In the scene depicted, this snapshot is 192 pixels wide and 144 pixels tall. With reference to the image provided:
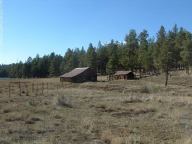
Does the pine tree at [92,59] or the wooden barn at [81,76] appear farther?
the pine tree at [92,59]

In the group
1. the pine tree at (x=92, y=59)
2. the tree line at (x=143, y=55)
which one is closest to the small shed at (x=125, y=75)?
the tree line at (x=143, y=55)

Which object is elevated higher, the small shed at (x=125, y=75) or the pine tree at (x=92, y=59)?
the pine tree at (x=92, y=59)

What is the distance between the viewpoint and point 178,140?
15430 mm

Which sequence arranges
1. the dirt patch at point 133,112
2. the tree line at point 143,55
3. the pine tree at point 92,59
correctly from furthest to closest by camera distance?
the pine tree at point 92,59, the tree line at point 143,55, the dirt patch at point 133,112

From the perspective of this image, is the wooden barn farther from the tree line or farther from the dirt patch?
the dirt patch

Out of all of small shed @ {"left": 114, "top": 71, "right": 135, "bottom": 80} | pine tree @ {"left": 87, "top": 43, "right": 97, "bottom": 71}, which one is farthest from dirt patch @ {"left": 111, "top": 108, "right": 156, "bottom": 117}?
pine tree @ {"left": 87, "top": 43, "right": 97, "bottom": 71}

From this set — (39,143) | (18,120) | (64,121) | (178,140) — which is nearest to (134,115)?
(64,121)

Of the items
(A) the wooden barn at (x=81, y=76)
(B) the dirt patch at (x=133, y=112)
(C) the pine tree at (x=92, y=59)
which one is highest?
(C) the pine tree at (x=92, y=59)

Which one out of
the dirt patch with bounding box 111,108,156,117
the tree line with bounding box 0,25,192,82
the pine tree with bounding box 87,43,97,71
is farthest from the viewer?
the pine tree with bounding box 87,43,97,71

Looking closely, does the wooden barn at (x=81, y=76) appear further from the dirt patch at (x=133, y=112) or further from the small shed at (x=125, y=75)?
the dirt patch at (x=133, y=112)

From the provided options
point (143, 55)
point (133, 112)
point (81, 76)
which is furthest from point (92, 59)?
point (133, 112)

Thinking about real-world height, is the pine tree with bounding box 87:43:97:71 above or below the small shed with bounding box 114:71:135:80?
above

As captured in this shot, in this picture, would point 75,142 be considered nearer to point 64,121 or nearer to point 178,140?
point 178,140

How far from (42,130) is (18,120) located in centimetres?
399
